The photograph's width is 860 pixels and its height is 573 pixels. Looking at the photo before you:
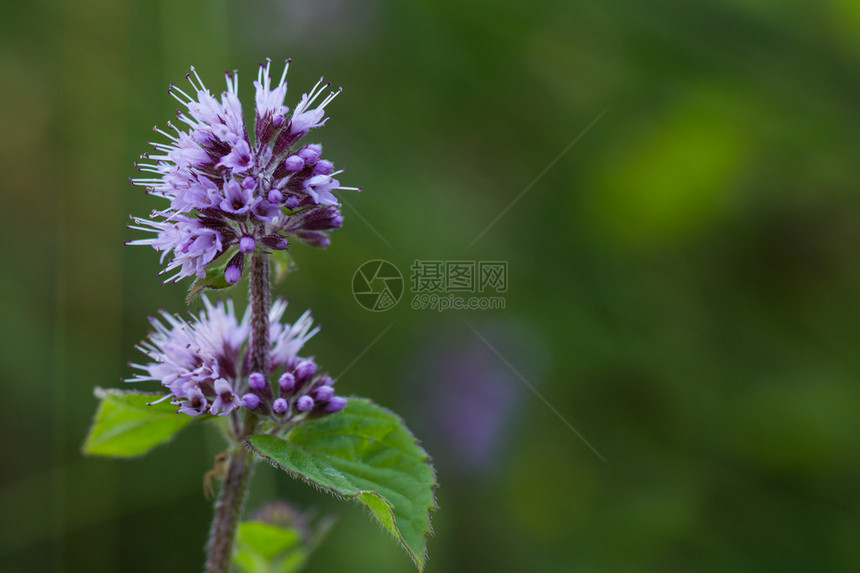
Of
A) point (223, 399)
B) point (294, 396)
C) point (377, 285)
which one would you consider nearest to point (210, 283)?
point (223, 399)

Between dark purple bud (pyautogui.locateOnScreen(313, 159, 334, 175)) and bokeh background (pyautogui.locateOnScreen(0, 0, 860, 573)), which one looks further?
bokeh background (pyautogui.locateOnScreen(0, 0, 860, 573))

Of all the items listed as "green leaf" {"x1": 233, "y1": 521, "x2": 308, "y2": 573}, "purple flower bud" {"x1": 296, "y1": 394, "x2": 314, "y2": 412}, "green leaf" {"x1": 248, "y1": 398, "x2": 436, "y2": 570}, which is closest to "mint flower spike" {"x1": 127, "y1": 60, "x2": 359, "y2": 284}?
"purple flower bud" {"x1": 296, "y1": 394, "x2": 314, "y2": 412}

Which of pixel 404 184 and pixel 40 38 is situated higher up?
pixel 40 38

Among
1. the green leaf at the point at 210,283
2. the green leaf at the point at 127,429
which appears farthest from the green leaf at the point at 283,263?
the green leaf at the point at 127,429

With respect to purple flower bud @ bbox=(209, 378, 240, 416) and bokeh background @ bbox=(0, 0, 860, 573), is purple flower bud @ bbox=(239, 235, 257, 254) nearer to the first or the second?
purple flower bud @ bbox=(209, 378, 240, 416)

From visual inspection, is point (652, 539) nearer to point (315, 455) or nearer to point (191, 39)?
point (315, 455)

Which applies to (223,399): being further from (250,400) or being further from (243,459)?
(243,459)

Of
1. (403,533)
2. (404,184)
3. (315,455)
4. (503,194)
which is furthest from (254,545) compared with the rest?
(503,194)
